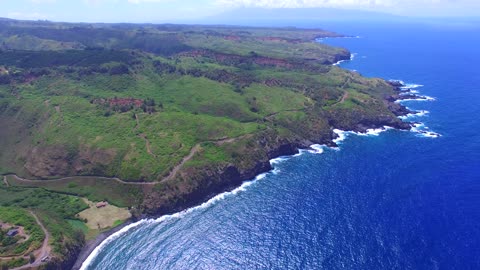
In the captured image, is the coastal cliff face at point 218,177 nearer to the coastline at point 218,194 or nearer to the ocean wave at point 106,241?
the coastline at point 218,194

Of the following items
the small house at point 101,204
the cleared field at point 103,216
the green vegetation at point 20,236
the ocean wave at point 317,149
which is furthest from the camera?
the ocean wave at point 317,149

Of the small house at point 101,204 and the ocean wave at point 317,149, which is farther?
the ocean wave at point 317,149

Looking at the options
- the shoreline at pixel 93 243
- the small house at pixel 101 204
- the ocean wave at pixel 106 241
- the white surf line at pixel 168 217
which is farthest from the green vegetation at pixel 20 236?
the small house at pixel 101 204

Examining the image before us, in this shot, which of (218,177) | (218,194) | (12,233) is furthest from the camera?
(218,177)


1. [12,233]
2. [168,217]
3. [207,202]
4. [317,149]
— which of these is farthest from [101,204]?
Answer: [317,149]

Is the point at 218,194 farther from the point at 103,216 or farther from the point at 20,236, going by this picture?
the point at 20,236

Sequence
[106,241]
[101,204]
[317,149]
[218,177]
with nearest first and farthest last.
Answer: [106,241], [101,204], [218,177], [317,149]

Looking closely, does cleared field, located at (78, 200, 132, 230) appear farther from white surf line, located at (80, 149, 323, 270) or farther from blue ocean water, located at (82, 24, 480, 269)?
blue ocean water, located at (82, 24, 480, 269)

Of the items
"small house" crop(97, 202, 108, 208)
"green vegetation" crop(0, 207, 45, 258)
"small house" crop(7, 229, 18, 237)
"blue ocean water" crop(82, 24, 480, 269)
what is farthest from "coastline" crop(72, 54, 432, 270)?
"small house" crop(7, 229, 18, 237)

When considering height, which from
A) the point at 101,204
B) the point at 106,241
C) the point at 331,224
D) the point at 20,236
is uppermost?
the point at 20,236

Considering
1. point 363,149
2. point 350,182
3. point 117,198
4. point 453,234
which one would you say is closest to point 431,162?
point 363,149

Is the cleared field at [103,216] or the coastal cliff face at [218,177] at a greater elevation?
the coastal cliff face at [218,177]
